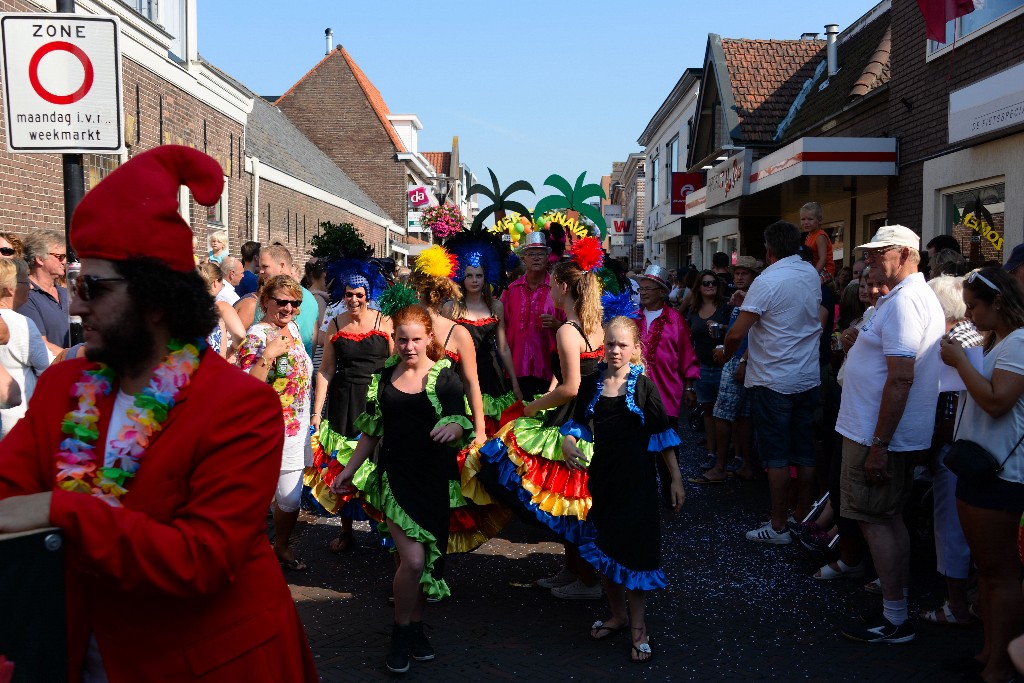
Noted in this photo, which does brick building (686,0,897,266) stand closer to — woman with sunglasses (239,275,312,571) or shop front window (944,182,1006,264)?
shop front window (944,182,1006,264)

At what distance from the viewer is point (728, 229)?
24328 millimetres

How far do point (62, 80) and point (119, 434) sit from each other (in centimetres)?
388

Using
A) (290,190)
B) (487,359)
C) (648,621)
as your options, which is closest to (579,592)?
(648,621)

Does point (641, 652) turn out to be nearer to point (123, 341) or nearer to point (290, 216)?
point (123, 341)

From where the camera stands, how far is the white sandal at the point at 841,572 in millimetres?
5734

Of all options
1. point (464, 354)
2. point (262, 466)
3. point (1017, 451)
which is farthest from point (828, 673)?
point (262, 466)

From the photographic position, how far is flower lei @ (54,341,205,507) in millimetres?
2041

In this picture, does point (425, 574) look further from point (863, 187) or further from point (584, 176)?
point (863, 187)

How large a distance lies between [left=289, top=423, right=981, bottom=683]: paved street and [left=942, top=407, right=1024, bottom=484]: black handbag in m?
0.98

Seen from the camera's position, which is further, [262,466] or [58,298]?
[58,298]

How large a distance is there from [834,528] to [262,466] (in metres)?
5.16

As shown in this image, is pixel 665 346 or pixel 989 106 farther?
pixel 989 106

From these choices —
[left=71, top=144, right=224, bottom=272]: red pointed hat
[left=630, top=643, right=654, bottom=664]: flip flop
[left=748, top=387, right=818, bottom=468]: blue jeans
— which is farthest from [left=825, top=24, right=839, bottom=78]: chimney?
[left=71, top=144, right=224, bottom=272]: red pointed hat

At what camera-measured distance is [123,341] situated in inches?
80.5
